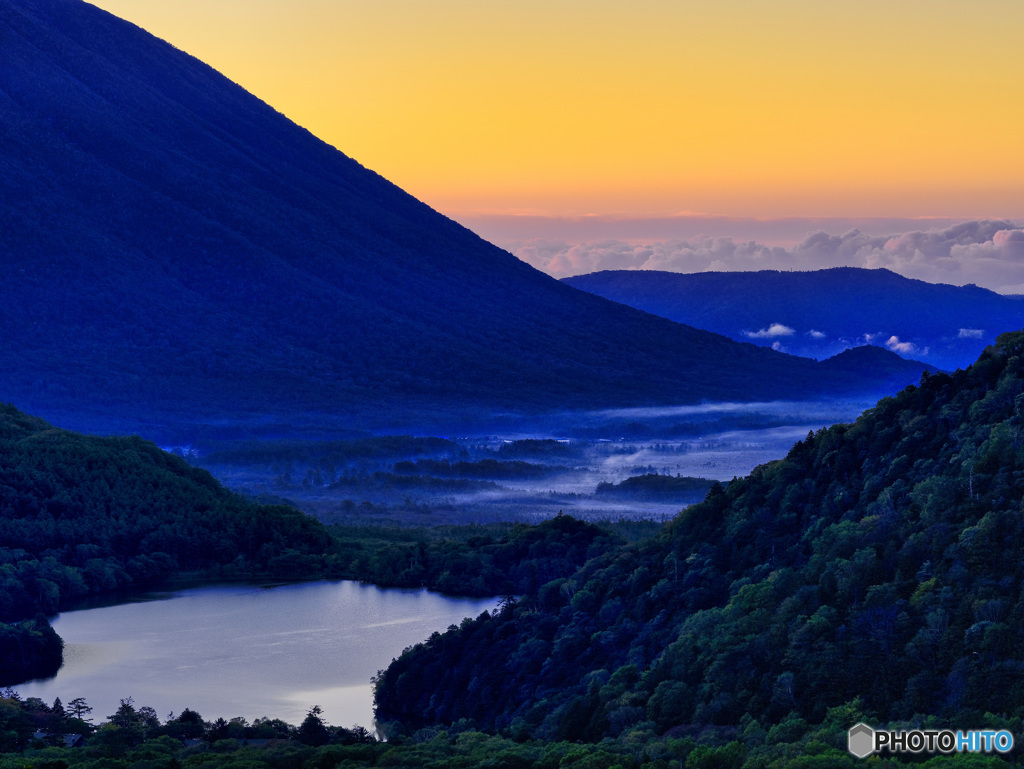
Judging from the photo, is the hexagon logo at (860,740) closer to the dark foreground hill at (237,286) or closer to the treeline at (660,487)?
the treeline at (660,487)

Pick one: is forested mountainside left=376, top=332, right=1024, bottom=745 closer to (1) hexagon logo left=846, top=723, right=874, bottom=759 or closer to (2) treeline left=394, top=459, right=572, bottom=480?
(1) hexagon logo left=846, top=723, right=874, bottom=759

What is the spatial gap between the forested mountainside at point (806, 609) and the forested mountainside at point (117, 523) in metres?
22.1

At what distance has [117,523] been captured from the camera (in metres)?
61.6

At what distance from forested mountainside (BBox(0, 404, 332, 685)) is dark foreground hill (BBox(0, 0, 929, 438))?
155 feet

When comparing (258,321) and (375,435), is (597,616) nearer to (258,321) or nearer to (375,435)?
→ (375,435)

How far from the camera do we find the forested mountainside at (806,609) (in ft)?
84.3

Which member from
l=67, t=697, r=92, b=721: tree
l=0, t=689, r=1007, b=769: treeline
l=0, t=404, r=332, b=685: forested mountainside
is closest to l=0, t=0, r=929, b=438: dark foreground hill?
l=0, t=404, r=332, b=685: forested mountainside

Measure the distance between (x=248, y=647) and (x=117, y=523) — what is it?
18.3m

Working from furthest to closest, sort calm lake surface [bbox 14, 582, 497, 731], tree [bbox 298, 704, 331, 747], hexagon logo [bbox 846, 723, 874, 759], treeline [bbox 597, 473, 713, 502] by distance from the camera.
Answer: treeline [bbox 597, 473, 713, 502]
calm lake surface [bbox 14, 582, 497, 731]
tree [bbox 298, 704, 331, 747]
hexagon logo [bbox 846, 723, 874, 759]

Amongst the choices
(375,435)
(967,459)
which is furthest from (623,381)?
(967,459)

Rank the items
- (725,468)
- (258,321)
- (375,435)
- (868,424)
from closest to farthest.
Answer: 1. (868,424)
2. (725,468)
3. (375,435)
4. (258,321)

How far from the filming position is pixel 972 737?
22.9m

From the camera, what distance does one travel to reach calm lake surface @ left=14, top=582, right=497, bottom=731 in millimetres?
38750

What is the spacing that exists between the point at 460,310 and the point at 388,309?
6.05 metres
